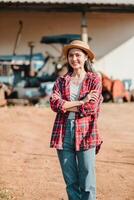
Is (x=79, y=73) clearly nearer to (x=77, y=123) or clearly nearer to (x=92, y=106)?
(x=92, y=106)

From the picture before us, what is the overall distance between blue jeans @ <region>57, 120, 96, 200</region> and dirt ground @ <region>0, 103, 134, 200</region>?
1323 mm

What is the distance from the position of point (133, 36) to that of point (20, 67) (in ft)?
13.4

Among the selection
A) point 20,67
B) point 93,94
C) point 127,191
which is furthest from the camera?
point 20,67

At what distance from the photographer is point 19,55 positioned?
18.3 m

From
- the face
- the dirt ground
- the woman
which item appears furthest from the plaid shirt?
the dirt ground

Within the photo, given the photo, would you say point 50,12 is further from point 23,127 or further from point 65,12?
point 23,127

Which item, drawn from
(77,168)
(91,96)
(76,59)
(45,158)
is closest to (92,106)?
(91,96)

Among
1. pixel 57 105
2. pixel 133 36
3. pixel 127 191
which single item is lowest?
pixel 127 191

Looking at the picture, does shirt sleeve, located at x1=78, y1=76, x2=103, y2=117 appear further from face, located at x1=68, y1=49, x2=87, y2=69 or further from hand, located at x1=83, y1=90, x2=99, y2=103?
face, located at x1=68, y1=49, x2=87, y2=69

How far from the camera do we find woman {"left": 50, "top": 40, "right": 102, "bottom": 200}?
481 cm

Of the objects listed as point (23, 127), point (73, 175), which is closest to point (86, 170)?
point (73, 175)

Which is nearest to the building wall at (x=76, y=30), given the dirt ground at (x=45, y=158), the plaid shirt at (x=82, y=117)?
the dirt ground at (x=45, y=158)

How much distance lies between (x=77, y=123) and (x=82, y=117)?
2.7 inches

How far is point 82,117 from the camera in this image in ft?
15.9
